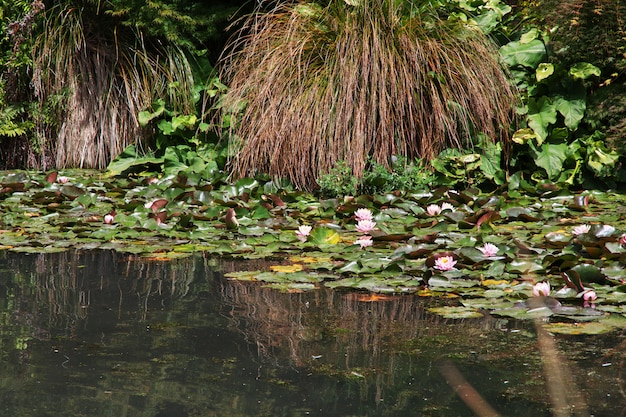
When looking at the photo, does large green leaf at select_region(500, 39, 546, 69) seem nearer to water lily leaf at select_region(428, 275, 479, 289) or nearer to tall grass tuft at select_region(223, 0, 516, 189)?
tall grass tuft at select_region(223, 0, 516, 189)

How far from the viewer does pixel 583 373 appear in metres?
2.22

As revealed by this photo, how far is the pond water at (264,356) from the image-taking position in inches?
79.9

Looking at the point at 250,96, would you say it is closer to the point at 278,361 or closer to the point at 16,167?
the point at 16,167

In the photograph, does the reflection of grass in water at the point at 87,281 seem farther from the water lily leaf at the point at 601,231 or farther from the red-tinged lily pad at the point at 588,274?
the water lily leaf at the point at 601,231

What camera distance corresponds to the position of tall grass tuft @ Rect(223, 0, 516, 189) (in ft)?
18.1

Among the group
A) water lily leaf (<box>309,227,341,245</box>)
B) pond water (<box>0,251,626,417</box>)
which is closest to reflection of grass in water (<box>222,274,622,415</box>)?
pond water (<box>0,251,626,417</box>)

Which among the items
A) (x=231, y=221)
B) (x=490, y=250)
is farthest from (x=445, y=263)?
(x=231, y=221)

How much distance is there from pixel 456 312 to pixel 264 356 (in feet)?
2.58

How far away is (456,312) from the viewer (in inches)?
112

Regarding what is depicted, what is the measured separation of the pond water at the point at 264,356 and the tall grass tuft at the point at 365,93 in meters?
2.39

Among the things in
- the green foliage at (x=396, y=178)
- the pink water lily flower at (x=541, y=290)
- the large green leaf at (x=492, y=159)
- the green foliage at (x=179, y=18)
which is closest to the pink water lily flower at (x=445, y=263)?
the pink water lily flower at (x=541, y=290)

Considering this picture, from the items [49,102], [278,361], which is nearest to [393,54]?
[49,102]

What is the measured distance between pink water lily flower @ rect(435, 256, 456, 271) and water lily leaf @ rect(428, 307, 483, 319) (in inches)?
15.8

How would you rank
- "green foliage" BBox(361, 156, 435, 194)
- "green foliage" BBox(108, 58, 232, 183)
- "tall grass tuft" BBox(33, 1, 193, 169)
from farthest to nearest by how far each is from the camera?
"tall grass tuft" BBox(33, 1, 193, 169), "green foliage" BBox(108, 58, 232, 183), "green foliage" BBox(361, 156, 435, 194)
